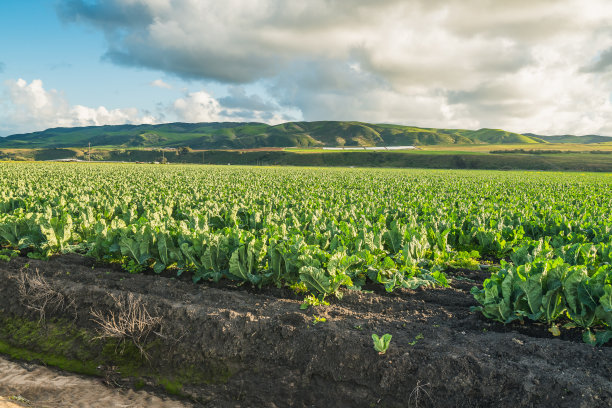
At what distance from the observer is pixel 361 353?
5270 mm

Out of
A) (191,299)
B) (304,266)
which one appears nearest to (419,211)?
(304,266)

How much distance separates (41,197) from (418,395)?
1974cm

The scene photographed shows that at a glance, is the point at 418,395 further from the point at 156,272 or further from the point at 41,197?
the point at 41,197

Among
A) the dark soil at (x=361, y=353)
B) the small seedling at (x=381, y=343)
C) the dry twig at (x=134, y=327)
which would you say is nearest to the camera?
the dark soil at (x=361, y=353)

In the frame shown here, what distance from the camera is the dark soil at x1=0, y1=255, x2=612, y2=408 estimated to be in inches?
182

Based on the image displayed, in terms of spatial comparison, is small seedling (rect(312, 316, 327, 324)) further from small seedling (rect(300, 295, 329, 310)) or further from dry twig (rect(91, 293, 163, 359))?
dry twig (rect(91, 293, 163, 359))

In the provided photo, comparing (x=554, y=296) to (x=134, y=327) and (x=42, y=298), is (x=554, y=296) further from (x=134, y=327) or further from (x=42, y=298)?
(x=42, y=298)

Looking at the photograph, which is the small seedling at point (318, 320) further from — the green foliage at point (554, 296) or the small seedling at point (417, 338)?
the green foliage at point (554, 296)

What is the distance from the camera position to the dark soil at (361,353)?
462cm

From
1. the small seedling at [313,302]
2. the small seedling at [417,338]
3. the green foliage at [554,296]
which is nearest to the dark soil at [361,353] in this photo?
the small seedling at [417,338]

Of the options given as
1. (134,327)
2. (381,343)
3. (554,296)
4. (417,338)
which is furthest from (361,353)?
(134,327)

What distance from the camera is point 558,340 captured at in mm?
5371

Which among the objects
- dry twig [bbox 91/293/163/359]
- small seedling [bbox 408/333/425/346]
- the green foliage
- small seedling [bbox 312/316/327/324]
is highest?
the green foliage

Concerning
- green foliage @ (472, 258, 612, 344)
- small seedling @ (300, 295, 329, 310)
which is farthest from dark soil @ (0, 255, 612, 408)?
green foliage @ (472, 258, 612, 344)
